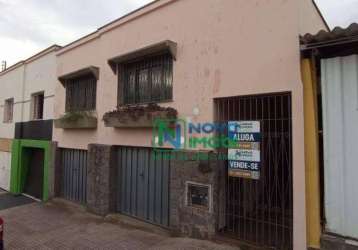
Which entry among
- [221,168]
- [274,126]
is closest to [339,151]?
[274,126]

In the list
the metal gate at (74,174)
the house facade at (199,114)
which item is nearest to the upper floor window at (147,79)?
the house facade at (199,114)

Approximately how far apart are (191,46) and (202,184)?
285 centimetres

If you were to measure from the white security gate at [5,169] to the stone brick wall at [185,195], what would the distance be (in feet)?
35.5

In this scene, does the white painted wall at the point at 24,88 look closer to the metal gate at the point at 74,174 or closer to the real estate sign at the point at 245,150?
the metal gate at the point at 74,174

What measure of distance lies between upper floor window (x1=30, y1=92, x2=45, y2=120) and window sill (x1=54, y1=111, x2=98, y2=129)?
11.4 ft

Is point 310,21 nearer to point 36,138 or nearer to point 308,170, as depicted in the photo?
point 308,170

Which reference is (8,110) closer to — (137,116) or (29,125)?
(29,125)

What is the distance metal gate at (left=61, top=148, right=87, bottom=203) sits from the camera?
28.5 feet

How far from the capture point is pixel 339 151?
3836mm

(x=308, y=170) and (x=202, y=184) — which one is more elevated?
(x=308, y=170)

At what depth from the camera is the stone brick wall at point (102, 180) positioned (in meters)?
7.29

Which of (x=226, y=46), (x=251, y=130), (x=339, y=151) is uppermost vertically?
(x=226, y=46)

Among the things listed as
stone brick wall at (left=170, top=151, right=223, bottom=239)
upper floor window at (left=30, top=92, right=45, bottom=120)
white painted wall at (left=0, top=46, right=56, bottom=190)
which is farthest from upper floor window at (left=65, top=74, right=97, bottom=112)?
stone brick wall at (left=170, top=151, right=223, bottom=239)

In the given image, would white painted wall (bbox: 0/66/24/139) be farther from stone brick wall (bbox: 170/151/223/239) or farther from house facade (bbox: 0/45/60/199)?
stone brick wall (bbox: 170/151/223/239)
